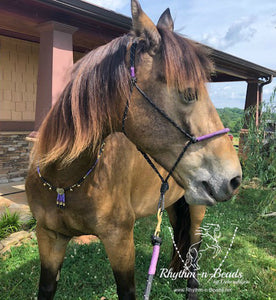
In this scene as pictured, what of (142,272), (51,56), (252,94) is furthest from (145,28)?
(252,94)

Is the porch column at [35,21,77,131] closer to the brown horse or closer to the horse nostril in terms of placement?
the brown horse

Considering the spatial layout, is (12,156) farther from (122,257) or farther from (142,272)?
(122,257)

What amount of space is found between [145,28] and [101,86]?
0.33m

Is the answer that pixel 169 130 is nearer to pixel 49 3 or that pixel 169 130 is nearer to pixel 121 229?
pixel 121 229

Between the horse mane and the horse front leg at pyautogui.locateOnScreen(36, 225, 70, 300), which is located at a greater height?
the horse mane

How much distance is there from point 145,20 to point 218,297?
102 inches

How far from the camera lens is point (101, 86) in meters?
1.29

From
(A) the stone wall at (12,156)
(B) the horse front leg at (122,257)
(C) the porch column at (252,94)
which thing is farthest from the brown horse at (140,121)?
(C) the porch column at (252,94)

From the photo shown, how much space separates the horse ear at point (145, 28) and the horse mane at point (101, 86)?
38mm

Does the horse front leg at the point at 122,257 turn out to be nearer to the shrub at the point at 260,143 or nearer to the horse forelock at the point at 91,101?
the horse forelock at the point at 91,101

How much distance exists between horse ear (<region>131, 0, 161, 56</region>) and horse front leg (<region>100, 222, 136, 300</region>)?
1.08 metres

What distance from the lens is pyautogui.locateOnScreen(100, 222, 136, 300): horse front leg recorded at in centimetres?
166

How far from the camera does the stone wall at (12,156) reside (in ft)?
20.1

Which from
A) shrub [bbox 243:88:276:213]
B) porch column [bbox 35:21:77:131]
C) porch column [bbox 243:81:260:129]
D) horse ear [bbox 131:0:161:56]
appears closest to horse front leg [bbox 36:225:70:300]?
horse ear [bbox 131:0:161:56]
